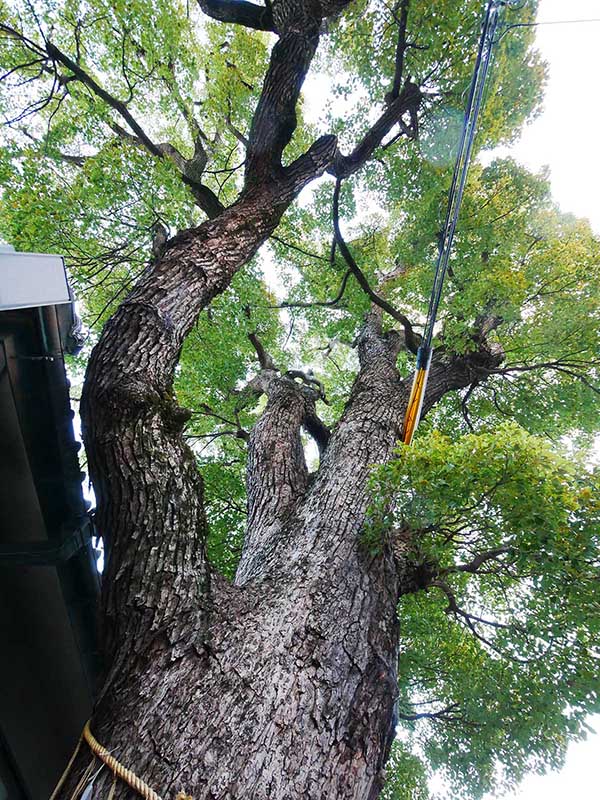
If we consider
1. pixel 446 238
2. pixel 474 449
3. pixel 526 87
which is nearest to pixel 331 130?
pixel 526 87

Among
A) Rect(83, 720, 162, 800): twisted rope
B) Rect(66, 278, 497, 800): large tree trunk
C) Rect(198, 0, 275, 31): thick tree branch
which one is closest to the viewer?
Rect(83, 720, 162, 800): twisted rope

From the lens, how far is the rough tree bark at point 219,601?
1431 millimetres

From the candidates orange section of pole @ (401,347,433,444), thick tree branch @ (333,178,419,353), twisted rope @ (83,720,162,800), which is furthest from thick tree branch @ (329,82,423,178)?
twisted rope @ (83,720,162,800)

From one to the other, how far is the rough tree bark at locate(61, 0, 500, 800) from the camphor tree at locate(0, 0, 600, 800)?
0.04ft

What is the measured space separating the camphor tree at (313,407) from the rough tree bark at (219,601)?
12 mm

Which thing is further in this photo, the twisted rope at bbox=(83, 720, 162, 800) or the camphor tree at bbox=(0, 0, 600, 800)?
the camphor tree at bbox=(0, 0, 600, 800)

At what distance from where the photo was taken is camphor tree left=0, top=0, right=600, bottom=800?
1729 millimetres

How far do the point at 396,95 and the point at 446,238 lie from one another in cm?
298

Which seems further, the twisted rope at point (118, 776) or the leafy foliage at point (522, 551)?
the leafy foliage at point (522, 551)

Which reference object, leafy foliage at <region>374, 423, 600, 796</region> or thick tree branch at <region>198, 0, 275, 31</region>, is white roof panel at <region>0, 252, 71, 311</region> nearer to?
leafy foliage at <region>374, 423, 600, 796</region>

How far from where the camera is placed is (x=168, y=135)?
6.74 meters

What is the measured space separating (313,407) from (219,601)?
8.92 feet

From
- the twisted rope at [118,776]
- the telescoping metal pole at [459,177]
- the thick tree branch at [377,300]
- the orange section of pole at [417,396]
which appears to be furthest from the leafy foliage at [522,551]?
the thick tree branch at [377,300]

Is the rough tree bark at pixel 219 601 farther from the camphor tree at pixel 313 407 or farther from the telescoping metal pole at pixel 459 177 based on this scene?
the telescoping metal pole at pixel 459 177
